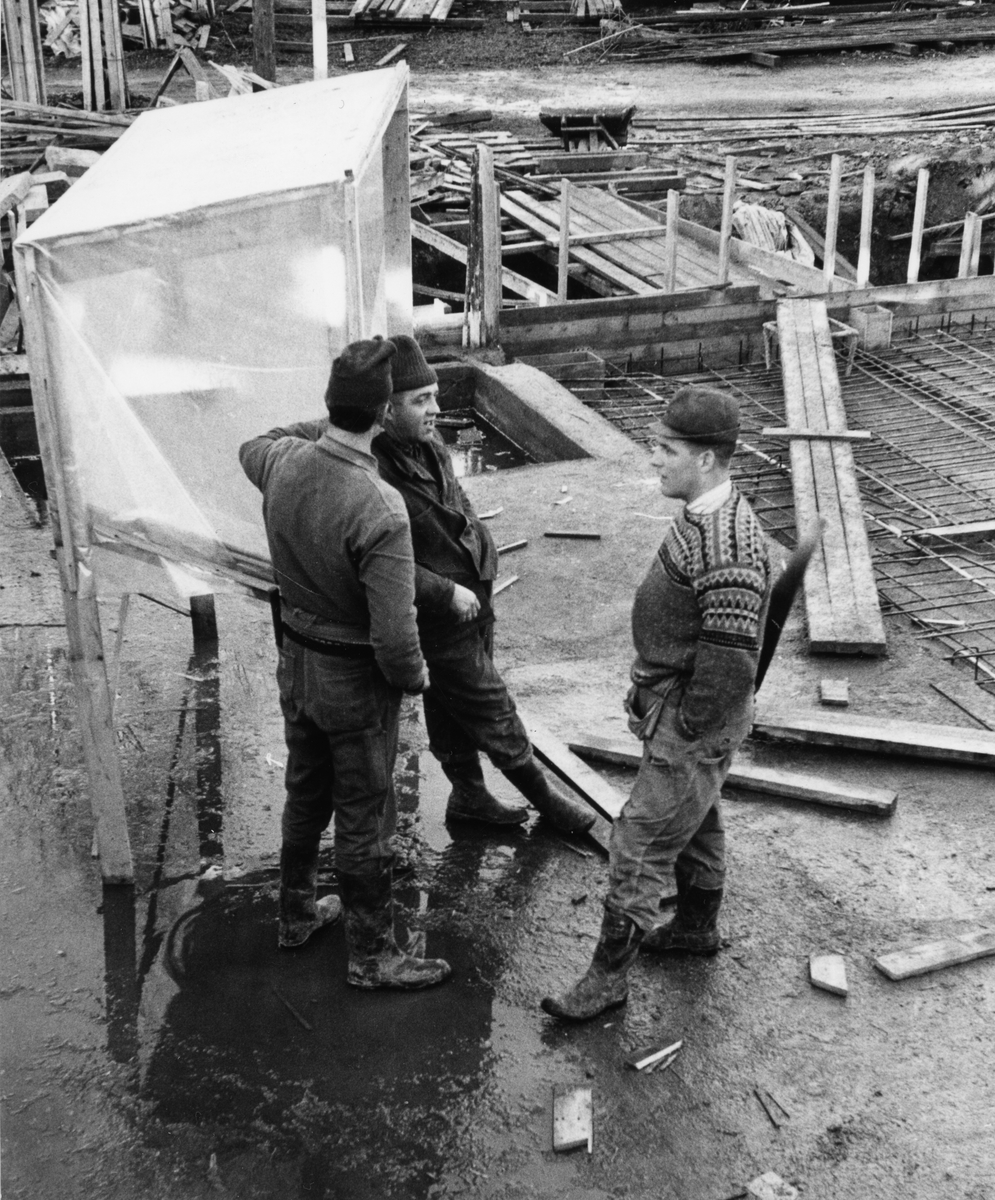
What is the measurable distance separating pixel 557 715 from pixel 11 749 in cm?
249

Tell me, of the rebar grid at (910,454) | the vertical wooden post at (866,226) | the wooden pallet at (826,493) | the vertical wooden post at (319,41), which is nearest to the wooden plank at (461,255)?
the rebar grid at (910,454)

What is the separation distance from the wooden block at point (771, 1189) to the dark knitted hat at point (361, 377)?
245 cm

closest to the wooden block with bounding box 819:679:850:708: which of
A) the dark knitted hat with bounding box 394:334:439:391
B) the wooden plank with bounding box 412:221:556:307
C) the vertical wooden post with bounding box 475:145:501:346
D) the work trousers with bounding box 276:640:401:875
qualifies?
the work trousers with bounding box 276:640:401:875

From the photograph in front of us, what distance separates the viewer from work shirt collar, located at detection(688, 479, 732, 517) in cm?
387

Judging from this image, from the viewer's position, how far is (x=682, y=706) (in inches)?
155

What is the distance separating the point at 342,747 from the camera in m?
4.18

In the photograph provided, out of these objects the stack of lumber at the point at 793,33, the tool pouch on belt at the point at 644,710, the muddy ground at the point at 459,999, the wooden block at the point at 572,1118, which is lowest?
the muddy ground at the point at 459,999

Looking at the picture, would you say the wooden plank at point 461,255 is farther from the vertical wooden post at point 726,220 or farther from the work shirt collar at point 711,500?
the work shirt collar at point 711,500

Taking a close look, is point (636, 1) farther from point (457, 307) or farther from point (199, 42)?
point (457, 307)

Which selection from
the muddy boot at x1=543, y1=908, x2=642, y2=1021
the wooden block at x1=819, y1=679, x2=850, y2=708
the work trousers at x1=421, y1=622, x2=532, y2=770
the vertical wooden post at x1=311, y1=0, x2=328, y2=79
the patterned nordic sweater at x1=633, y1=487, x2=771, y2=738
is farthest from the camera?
the vertical wooden post at x1=311, y1=0, x2=328, y2=79

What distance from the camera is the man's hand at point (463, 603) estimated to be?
451 centimetres

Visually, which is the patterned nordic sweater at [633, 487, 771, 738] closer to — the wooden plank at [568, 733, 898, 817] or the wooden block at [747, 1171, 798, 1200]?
the wooden block at [747, 1171, 798, 1200]

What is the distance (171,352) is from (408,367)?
851 mm

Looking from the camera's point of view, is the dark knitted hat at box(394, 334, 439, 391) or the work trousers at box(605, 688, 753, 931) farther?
the dark knitted hat at box(394, 334, 439, 391)
